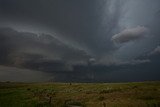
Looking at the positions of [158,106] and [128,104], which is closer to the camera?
[158,106]

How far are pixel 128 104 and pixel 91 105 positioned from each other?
26.8 feet

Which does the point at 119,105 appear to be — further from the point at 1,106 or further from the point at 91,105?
the point at 1,106

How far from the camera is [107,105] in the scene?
4778cm

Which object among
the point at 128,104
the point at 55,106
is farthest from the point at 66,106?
the point at 128,104

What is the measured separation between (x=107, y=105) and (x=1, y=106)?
2333 cm

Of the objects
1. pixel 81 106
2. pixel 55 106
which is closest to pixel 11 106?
pixel 55 106

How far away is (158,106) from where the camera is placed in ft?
146

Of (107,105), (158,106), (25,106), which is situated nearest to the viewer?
(158,106)

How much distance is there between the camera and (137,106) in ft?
155

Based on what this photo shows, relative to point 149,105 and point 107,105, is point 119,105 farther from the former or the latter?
point 149,105

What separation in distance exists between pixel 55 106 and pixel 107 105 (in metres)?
11.1

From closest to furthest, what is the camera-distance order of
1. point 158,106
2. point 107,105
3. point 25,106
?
1. point 158,106
2. point 107,105
3. point 25,106

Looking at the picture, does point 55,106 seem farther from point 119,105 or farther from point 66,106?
point 119,105

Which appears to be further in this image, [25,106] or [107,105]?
[25,106]
